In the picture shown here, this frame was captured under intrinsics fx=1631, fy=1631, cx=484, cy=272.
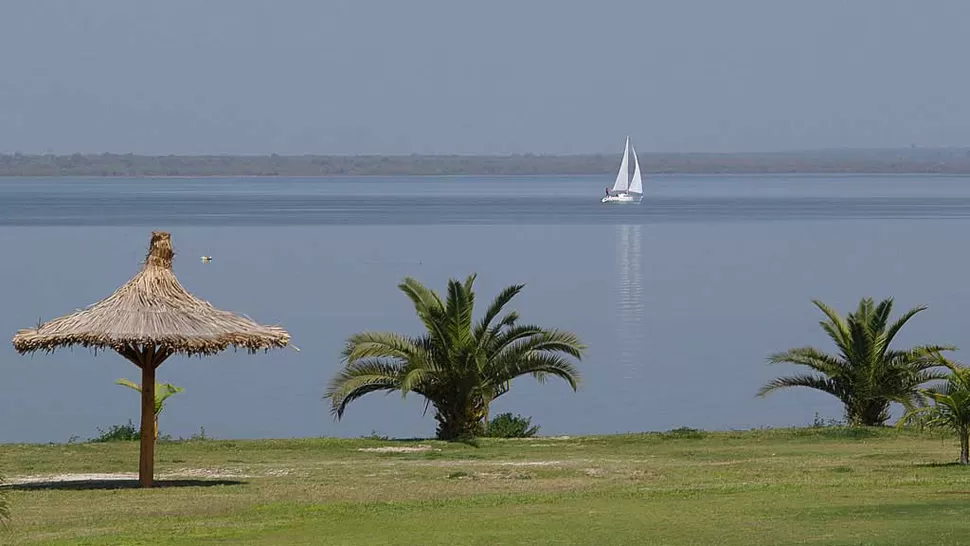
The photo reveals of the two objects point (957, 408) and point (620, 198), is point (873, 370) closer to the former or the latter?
point (957, 408)

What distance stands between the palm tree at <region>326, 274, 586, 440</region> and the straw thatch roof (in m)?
6.50

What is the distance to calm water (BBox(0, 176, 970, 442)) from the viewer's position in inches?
1470

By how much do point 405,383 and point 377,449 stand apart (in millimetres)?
1927

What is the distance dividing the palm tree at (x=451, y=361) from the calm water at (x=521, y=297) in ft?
21.9

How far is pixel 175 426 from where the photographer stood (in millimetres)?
35406

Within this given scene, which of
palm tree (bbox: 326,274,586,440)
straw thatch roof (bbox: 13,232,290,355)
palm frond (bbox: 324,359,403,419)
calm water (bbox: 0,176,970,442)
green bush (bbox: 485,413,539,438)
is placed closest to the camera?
straw thatch roof (bbox: 13,232,290,355)

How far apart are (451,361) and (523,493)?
399 inches

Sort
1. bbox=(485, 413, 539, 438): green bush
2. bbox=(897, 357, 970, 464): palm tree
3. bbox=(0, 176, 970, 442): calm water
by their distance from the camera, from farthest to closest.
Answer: bbox=(0, 176, 970, 442): calm water
bbox=(485, 413, 539, 438): green bush
bbox=(897, 357, 970, 464): palm tree

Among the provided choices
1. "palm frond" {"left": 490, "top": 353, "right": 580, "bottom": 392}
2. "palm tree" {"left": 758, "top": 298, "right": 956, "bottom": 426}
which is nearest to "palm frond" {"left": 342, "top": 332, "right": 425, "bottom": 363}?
"palm frond" {"left": 490, "top": 353, "right": 580, "bottom": 392}

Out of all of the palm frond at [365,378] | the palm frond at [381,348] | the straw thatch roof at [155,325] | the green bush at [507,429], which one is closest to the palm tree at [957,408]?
the straw thatch roof at [155,325]

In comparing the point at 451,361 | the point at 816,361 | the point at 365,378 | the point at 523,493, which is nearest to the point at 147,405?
the point at 523,493

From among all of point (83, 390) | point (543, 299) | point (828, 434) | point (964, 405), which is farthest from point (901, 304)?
point (964, 405)

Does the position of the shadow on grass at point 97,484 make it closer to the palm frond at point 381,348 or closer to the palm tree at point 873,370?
the palm frond at point 381,348

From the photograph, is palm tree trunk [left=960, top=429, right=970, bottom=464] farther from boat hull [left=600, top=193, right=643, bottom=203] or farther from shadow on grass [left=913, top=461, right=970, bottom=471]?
boat hull [left=600, top=193, right=643, bottom=203]
